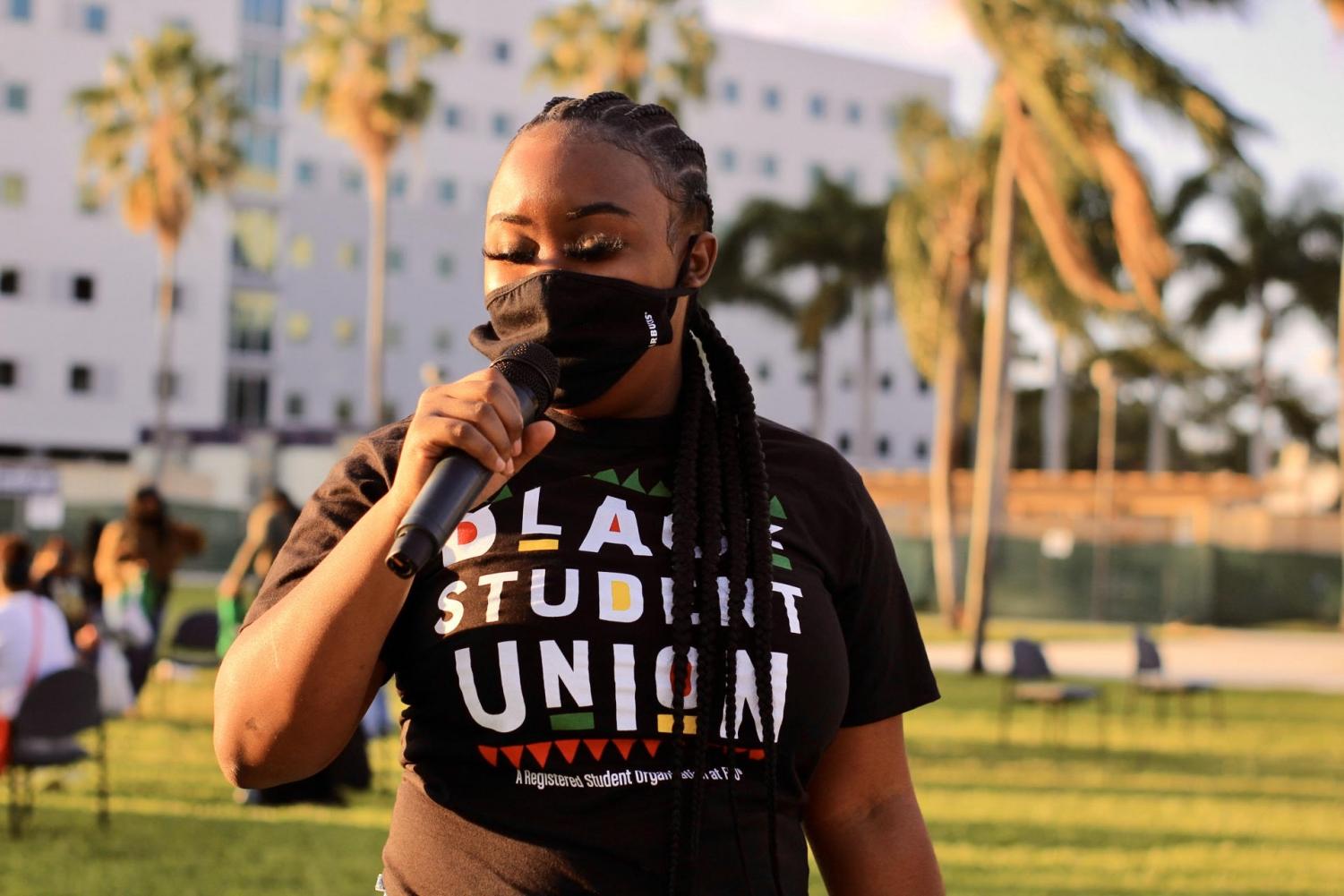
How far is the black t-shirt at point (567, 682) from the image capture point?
7.20 feet

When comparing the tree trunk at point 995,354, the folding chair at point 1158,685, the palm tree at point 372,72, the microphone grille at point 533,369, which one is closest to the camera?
the microphone grille at point 533,369

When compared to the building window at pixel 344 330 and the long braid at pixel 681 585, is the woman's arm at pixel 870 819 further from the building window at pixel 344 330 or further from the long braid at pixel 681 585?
the building window at pixel 344 330

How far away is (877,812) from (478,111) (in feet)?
253

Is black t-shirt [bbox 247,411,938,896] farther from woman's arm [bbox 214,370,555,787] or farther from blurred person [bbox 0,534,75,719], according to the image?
blurred person [bbox 0,534,75,719]

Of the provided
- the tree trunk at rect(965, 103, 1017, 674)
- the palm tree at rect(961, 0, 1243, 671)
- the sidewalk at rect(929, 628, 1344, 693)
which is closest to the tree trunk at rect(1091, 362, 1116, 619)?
the sidewalk at rect(929, 628, 1344, 693)

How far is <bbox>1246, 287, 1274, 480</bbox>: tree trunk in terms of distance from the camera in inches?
2408

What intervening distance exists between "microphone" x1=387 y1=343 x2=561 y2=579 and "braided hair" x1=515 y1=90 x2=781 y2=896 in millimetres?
394

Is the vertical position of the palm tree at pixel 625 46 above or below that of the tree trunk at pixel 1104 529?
above

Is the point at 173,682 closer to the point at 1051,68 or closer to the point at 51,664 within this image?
the point at 51,664

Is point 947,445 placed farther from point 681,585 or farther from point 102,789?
point 681,585

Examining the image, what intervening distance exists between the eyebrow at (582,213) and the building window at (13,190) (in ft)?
212

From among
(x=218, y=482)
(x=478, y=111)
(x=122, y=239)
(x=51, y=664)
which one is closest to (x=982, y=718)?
(x=51, y=664)

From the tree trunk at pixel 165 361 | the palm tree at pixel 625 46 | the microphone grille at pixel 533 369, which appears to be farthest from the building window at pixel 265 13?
the microphone grille at pixel 533 369

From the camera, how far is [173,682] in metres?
18.8
